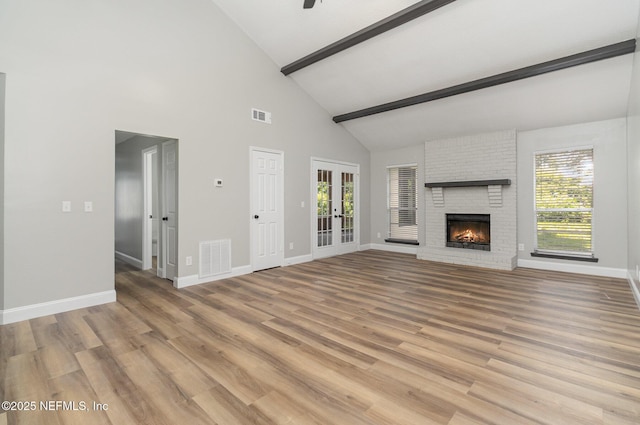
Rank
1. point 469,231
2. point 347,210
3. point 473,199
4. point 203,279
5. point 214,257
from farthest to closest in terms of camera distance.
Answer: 1. point 347,210
2. point 469,231
3. point 473,199
4. point 214,257
5. point 203,279

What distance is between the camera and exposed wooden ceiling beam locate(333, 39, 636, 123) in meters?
3.77

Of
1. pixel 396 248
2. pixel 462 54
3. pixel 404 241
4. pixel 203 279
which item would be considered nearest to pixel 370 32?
pixel 462 54

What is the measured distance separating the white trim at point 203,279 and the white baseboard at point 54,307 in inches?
31.9

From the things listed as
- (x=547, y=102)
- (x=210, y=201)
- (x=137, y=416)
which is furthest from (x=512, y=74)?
(x=137, y=416)

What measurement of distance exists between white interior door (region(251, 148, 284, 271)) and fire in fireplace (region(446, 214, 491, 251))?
3.74m

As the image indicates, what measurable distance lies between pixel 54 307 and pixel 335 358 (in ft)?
10.7

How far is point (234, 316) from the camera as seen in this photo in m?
3.23

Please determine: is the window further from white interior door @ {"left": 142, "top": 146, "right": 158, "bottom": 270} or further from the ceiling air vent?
white interior door @ {"left": 142, "top": 146, "right": 158, "bottom": 270}

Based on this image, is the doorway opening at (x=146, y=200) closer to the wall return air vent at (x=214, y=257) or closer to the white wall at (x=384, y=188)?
the wall return air vent at (x=214, y=257)

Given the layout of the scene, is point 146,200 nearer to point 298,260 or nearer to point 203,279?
point 203,279

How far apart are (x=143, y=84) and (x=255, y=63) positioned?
200 centimetres

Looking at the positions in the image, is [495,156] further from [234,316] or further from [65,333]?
[65,333]

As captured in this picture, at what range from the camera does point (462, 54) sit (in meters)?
4.53

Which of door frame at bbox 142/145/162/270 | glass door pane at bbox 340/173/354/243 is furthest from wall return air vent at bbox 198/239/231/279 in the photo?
glass door pane at bbox 340/173/354/243
